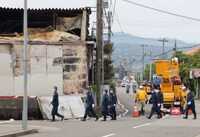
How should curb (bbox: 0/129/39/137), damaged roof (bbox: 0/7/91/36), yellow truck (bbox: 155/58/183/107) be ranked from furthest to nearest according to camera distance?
yellow truck (bbox: 155/58/183/107) → damaged roof (bbox: 0/7/91/36) → curb (bbox: 0/129/39/137)

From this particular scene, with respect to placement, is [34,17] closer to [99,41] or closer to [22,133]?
[99,41]

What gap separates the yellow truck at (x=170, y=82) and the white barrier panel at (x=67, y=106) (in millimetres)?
10436

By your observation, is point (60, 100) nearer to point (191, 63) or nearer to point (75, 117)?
point (75, 117)

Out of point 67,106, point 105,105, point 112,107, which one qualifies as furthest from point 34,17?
point 112,107

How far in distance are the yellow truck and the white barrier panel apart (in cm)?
1044

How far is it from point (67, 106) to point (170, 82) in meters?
12.2

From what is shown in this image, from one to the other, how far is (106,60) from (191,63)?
43.2m

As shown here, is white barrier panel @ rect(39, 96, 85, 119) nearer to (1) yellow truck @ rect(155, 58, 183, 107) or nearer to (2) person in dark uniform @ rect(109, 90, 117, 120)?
(2) person in dark uniform @ rect(109, 90, 117, 120)

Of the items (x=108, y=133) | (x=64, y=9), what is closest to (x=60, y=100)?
(x=64, y=9)

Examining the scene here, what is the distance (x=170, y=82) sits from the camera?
46.9 m

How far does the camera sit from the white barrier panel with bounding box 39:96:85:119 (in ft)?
117

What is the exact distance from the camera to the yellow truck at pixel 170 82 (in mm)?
46312

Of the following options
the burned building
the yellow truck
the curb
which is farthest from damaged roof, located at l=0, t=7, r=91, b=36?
the curb

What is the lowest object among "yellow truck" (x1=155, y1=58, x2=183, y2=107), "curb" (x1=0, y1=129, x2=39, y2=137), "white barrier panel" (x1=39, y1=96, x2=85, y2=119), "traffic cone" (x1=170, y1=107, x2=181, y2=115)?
"traffic cone" (x1=170, y1=107, x2=181, y2=115)
